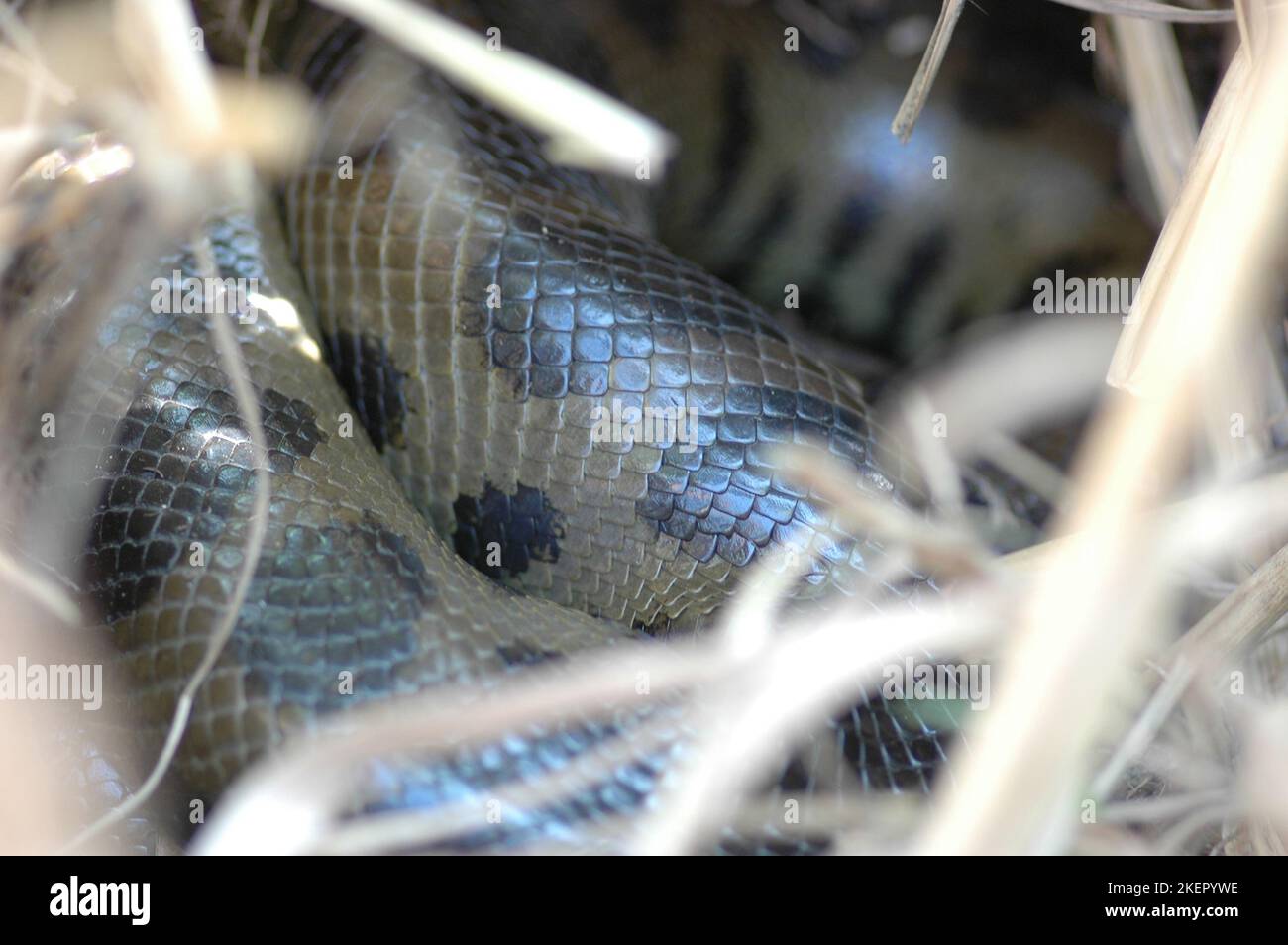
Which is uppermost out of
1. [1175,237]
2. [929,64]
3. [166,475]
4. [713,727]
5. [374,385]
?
[929,64]

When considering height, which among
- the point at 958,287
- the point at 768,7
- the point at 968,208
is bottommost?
the point at 958,287

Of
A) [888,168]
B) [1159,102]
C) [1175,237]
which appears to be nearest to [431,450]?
[1175,237]

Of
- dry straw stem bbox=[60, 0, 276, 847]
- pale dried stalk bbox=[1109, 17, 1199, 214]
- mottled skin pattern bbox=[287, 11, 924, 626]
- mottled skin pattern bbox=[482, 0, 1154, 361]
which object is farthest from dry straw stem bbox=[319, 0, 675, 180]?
mottled skin pattern bbox=[482, 0, 1154, 361]

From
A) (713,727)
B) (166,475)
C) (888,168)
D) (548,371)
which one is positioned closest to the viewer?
(713,727)

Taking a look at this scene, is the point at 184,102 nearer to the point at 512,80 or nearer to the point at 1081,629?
the point at 512,80
